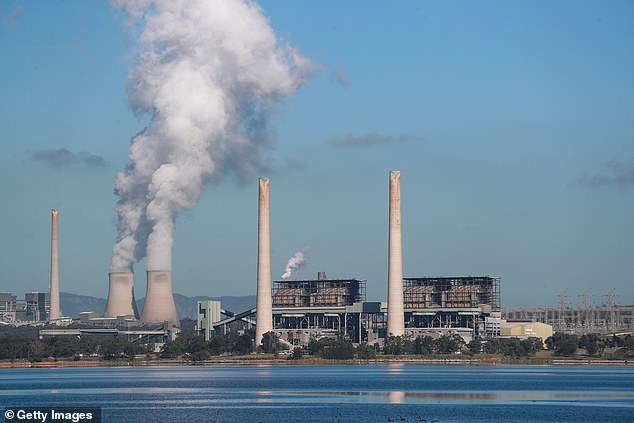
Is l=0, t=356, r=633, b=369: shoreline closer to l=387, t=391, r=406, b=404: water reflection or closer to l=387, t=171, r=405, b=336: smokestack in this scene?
l=387, t=171, r=405, b=336: smokestack

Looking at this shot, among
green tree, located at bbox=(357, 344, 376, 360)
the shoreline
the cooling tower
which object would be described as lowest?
the shoreline

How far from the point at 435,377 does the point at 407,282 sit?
57.6 meters

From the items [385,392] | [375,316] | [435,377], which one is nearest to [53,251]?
[375,316]

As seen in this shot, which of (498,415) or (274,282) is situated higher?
(274,282)

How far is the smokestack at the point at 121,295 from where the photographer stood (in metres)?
142

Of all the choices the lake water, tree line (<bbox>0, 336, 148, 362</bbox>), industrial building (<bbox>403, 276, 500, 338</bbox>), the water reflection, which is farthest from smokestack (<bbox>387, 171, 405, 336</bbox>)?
the water reflection

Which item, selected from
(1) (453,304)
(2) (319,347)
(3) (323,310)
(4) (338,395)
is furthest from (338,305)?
(4) (338,395)

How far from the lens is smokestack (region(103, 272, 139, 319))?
465 ft

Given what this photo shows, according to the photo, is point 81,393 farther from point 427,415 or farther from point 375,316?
point 375,316

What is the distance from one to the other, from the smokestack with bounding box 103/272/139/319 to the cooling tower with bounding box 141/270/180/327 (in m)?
3.40

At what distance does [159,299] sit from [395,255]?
2876cm

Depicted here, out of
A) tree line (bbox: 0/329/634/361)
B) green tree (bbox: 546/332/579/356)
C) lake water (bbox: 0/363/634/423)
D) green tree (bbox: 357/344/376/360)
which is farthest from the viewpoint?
tree line (bbox: 0/329/634/361)

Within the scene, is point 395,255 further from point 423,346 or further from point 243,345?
point 243,345

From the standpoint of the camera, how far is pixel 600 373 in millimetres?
A: 112312
